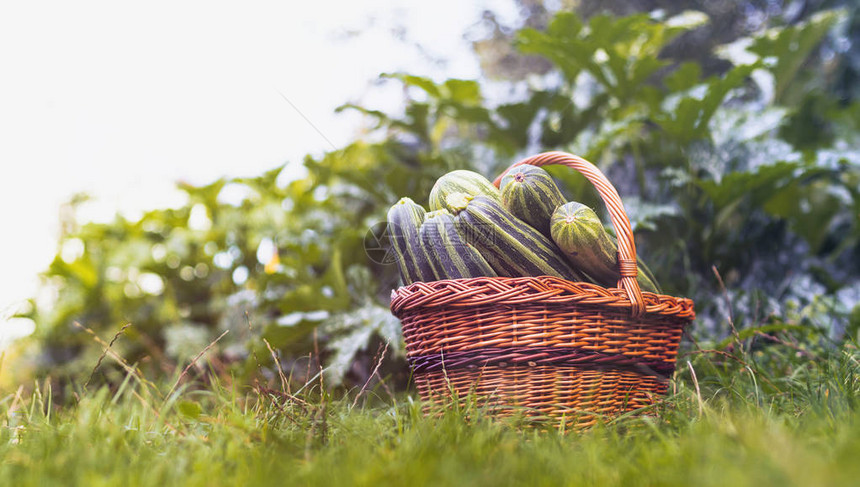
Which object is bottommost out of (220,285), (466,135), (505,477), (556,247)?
(220,285)

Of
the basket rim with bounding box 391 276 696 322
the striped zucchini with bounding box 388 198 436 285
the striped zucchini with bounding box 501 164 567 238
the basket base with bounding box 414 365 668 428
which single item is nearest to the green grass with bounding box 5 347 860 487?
the basket base with bounding box 414 365 668 428

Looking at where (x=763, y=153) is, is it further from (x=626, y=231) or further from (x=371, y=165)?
(x=371, y=165)

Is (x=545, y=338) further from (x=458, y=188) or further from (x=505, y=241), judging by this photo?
(x=458, y=188)

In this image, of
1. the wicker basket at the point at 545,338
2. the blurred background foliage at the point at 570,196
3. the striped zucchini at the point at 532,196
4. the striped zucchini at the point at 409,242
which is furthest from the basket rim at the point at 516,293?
the blurred background foliage at the point at 570,196

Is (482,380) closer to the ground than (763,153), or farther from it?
closer to the ground

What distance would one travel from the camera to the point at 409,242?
4.77ft

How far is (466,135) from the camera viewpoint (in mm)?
3740

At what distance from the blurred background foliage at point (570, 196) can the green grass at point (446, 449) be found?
1.83 ft

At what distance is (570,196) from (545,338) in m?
0.78

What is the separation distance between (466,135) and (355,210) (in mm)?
895

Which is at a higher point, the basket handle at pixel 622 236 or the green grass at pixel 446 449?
the basket handle at pixel 622 236

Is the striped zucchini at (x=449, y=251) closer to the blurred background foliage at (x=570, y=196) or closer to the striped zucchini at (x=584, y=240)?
the striped zucchini at (x=584, y=240)

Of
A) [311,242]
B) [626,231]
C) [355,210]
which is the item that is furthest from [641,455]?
[355,210]

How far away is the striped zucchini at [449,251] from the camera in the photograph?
141 centimetres
